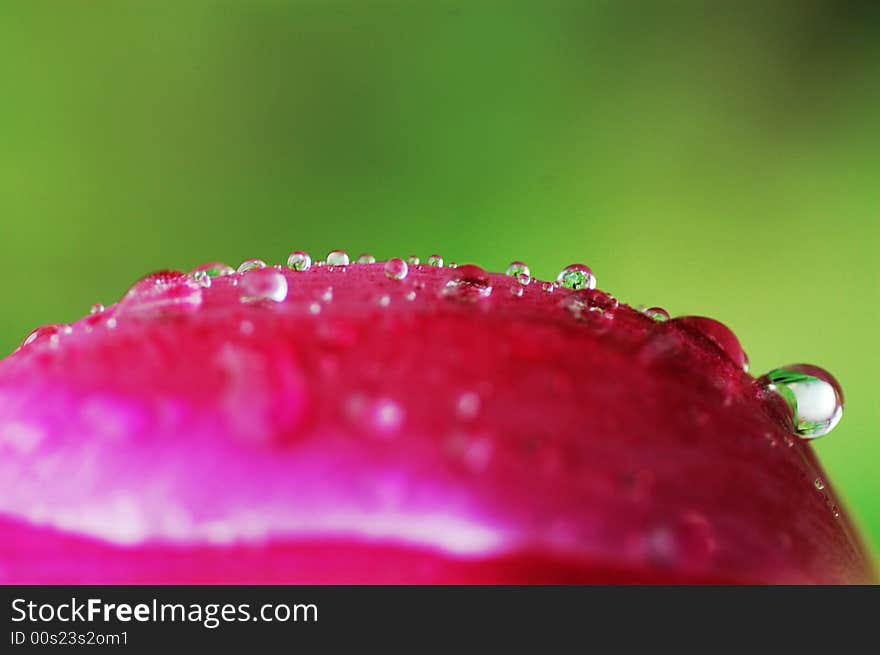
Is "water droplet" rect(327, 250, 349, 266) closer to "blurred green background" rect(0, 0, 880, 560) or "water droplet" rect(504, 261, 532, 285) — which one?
"water droplet" rect(504, 261, 532, 285)

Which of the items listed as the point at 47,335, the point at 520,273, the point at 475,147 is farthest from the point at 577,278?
the point at 475,147

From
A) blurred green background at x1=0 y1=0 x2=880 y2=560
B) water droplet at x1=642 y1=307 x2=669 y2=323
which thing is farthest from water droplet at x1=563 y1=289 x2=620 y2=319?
blurred green background at x1=0 y1=0 x2=880 y2=560

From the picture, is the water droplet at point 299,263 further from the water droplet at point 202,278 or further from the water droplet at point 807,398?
the water droplet at point 807,398

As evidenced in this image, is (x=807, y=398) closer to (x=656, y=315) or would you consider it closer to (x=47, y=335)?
(x=656, y=315)

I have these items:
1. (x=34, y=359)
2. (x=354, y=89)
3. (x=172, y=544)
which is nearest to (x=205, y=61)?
(x=354, y=89)

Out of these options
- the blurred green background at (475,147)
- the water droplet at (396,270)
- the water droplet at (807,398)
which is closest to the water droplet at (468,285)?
the water droplet at (396,270)

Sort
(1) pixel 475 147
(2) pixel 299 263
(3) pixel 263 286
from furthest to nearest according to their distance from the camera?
(1) pixel 475 147, (2) pixel 299 263, (3) pixel 263 286
